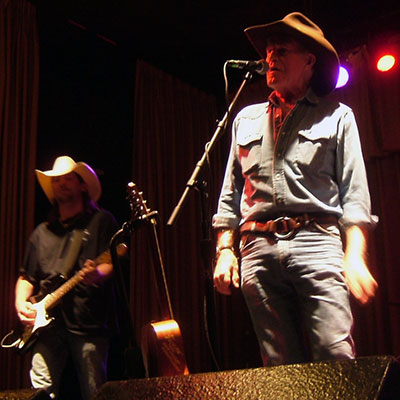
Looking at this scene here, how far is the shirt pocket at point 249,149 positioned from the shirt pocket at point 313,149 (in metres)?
0.15

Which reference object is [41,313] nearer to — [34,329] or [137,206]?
[34,329]

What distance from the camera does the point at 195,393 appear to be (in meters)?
1.02

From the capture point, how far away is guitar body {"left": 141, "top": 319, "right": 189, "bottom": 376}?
252 cm

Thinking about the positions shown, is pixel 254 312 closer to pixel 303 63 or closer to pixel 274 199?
pixel 274 199

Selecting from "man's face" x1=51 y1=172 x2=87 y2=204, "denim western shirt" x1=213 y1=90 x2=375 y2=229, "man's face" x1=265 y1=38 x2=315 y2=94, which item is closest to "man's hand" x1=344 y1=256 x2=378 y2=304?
"denim western shirt" x1=213 y1=90 x2=375 y2=229

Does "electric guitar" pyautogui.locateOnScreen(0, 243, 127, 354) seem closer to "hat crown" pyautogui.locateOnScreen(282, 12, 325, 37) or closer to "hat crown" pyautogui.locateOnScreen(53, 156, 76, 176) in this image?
"hat crown" pyautogui.locateOnScreen(53, 156, 76, 176)

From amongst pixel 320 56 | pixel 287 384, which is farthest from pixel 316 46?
pixel 287 384

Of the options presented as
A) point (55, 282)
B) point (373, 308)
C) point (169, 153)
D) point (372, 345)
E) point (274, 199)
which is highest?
point (169, 153)

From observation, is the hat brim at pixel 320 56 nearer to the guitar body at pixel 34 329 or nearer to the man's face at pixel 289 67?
the man's face at pixel 289 67

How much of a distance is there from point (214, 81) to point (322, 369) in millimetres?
4969

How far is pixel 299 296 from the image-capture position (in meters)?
1.62

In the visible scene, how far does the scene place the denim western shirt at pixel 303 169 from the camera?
5.48 ft

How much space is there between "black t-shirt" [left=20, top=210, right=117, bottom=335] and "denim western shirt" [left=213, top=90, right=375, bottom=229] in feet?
4.21

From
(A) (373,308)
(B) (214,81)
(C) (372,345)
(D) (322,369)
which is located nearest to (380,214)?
(A) (373,308)
